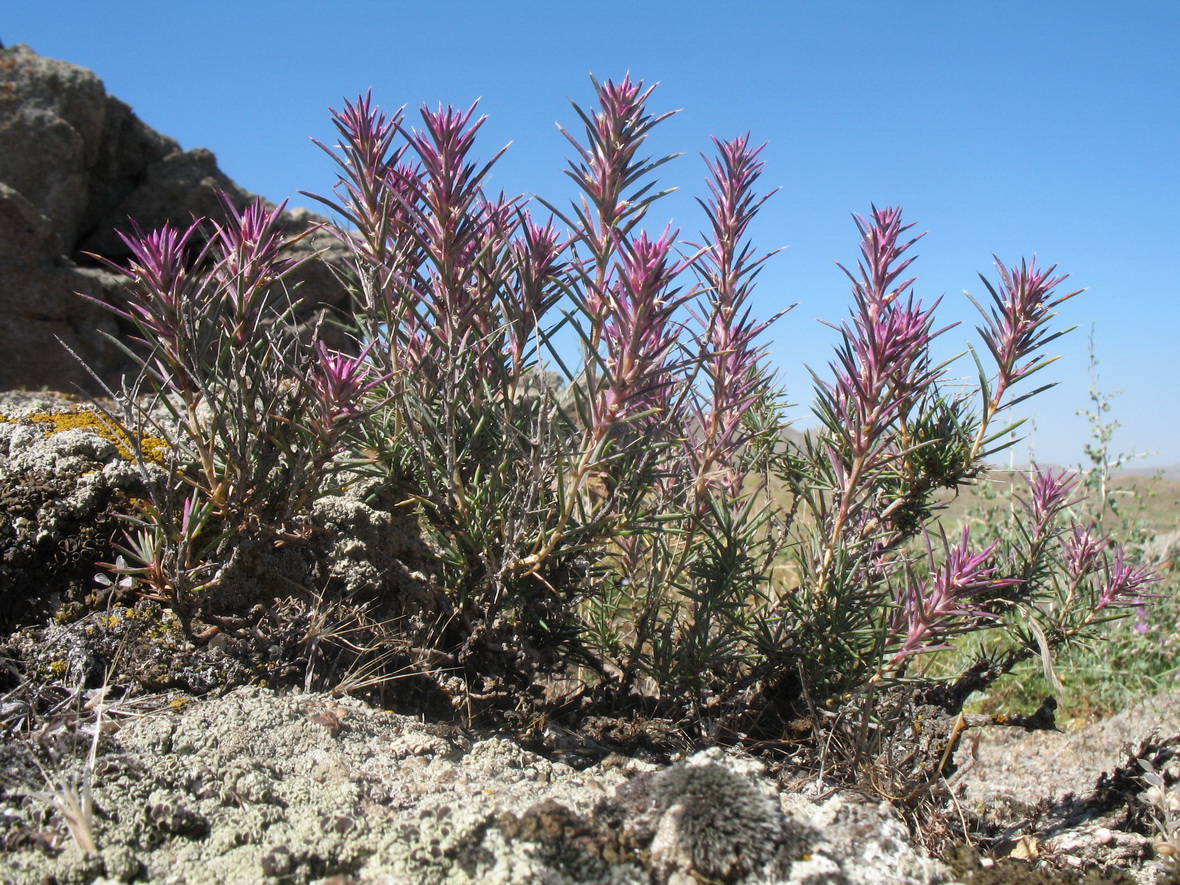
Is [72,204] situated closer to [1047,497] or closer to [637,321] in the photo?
[637,321]

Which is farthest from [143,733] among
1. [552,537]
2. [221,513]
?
[552,537]

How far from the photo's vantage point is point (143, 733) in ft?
6.26

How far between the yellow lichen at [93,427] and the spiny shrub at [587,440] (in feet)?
0.65

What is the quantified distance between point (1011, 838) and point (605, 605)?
140 cm

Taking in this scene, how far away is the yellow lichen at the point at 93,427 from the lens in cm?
256

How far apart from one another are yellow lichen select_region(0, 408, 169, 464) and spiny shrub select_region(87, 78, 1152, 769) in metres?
0.20

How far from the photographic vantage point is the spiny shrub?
6.50 ft

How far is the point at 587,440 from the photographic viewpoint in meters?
2.02

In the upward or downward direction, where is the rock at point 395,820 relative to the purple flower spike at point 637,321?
downward

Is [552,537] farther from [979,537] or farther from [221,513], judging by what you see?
[979,537]

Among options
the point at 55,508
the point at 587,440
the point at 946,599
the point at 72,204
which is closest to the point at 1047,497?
the point at 946,599

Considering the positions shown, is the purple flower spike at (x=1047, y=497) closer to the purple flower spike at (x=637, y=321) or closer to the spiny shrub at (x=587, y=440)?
the spiny shrub at (x=587, y=440)

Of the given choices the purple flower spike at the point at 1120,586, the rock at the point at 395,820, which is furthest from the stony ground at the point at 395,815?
the purple flower spike at the point at 1120,586

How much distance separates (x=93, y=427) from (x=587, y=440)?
6.09 feet
